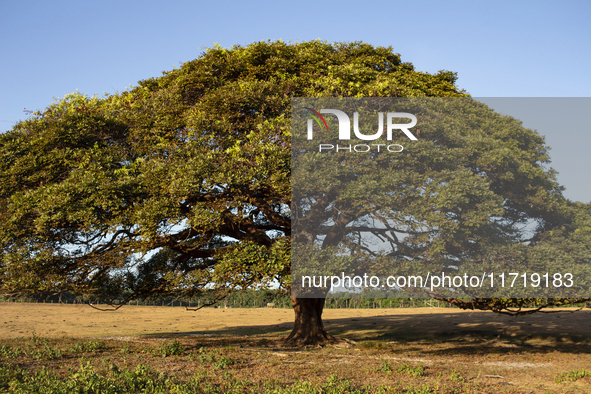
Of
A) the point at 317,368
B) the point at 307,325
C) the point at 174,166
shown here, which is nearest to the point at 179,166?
the point at 174,166

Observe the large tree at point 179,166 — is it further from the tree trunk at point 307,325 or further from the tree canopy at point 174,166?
the tree trunk at point 307,325

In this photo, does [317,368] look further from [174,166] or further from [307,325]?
[174,166]

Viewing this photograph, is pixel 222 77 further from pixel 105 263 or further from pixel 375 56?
pixel 105 263

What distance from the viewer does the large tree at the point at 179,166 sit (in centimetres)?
1206

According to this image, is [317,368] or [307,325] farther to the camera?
[307,325]

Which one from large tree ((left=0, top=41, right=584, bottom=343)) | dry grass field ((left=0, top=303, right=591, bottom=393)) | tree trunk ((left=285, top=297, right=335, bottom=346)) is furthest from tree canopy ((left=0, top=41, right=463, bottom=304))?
tree trunk ((left=285, top=297, right=335, bottom=346))

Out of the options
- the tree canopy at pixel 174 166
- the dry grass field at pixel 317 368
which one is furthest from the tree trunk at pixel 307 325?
the tree canopy at pixel 174 166

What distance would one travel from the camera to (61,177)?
1408 cm

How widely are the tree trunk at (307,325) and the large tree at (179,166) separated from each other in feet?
14.6

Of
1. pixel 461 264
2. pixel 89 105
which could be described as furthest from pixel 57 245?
pixel 461 264

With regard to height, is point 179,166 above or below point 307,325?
above

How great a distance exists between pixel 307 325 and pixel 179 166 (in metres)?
10.1

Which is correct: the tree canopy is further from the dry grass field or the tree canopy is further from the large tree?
the dry grass field

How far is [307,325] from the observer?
61.6 ft
